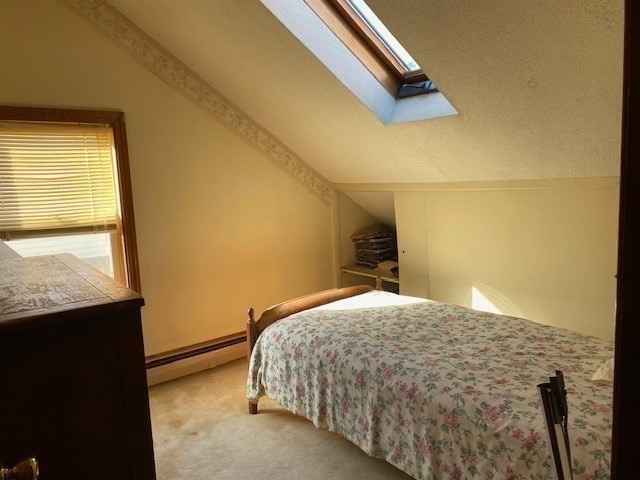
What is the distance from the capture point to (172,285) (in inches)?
125

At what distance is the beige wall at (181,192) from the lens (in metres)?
2.65

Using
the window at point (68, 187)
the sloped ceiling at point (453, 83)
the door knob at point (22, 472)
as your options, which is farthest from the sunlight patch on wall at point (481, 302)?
the door knob at point (22, 472)

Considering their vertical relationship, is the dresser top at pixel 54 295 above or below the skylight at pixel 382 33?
below

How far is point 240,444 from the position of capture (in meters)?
2.42

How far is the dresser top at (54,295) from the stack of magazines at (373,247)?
9.61 ft

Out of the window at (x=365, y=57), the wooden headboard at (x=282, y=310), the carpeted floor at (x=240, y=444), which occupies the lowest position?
the carpeted floor at (x=240, y=444)

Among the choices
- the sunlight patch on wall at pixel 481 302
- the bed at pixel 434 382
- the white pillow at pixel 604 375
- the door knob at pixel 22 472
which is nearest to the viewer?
the door knob at pixel 22 472

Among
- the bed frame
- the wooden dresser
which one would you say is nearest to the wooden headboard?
the bed frame

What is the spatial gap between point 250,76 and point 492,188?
64.0 inches

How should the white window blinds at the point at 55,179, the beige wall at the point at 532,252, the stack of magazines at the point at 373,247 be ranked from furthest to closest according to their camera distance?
the stack of magazines at the point at 373,247
the white window blinds at the point at 55,179
the beige wall at the point at 532,252

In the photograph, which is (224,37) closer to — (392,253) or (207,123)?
(207,123)

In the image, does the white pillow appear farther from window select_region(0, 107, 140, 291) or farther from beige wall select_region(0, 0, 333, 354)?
window select_region(0, 107, 140, 291)

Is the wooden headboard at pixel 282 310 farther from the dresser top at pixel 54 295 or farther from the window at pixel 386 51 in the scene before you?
the dresser top at pixel 54 295

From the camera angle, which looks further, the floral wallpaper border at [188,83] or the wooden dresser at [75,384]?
the floral wallpaper border at [188,83]
